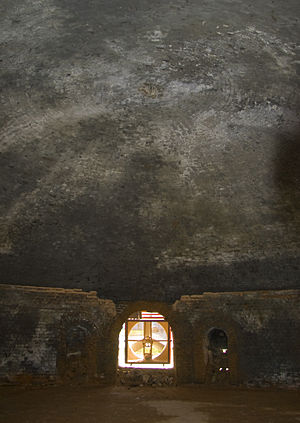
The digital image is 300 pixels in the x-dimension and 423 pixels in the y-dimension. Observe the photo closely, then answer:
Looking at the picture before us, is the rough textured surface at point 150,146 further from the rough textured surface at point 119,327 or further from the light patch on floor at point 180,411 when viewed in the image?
the light patch on floor at point 180,411

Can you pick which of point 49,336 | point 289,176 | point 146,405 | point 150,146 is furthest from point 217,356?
point 150,146

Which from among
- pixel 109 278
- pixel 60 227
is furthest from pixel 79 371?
pixel 60 227

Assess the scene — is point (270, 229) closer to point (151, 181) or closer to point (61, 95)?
point (151, 181)

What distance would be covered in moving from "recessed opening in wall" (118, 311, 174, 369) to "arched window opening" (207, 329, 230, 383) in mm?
3589

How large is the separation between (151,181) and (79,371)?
4789mm

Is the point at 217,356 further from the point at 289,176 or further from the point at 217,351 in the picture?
the point at 289,176

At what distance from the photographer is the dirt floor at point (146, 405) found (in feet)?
18.9

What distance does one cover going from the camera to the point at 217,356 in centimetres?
987

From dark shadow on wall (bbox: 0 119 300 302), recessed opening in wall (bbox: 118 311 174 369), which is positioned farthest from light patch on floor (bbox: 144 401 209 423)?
recessed opening in wall (bbox: 118 311 174 369)

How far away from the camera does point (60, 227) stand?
9.74 meters

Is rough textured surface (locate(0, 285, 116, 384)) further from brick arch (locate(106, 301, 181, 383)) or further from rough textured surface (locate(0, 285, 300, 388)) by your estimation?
brick arch (locate(106, 301, 181, 383))

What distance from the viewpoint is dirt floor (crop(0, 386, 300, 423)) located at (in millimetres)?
5762

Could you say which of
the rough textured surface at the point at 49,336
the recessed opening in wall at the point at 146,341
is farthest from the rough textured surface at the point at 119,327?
the recessed opening in wall at the point at 146,341

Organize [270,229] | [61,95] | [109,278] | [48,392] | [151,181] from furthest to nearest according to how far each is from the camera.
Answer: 1. [109,278]
2. [270,229]
3. [151,181]
4. [48,392]
5. [61,95]
